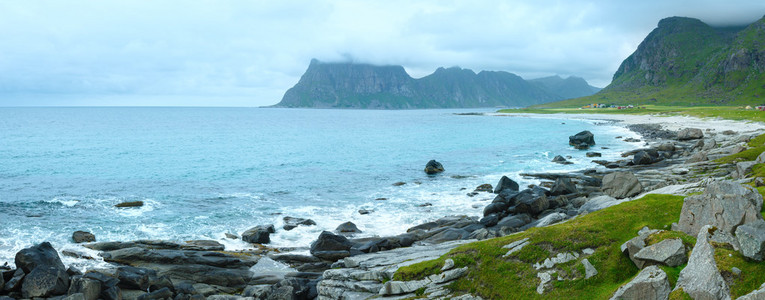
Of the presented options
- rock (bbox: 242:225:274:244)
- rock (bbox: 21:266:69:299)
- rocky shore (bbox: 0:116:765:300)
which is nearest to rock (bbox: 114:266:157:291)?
rocky shore (bbox: 0:116:765:300)

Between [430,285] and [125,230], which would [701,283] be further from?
[125,230]

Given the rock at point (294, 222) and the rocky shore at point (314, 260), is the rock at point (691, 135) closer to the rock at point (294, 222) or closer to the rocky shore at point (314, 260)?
the rocky shore at point (314, 260)

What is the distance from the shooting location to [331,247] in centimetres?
3119

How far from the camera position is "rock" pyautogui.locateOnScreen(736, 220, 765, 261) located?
1502 cm

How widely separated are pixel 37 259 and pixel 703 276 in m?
30.7

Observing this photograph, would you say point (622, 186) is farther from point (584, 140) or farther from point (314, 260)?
point (584, 140)

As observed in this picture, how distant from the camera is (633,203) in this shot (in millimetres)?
23703

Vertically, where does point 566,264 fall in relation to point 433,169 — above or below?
above

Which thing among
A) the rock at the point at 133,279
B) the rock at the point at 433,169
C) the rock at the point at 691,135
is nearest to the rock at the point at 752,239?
the rock at the point at 133,279

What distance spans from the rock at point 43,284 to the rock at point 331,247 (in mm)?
14174

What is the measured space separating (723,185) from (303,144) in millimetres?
102220

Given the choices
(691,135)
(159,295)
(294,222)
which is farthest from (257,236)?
(691,135)

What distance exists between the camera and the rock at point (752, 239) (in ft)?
49.3

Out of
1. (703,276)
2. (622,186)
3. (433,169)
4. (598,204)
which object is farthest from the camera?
(433,169)
